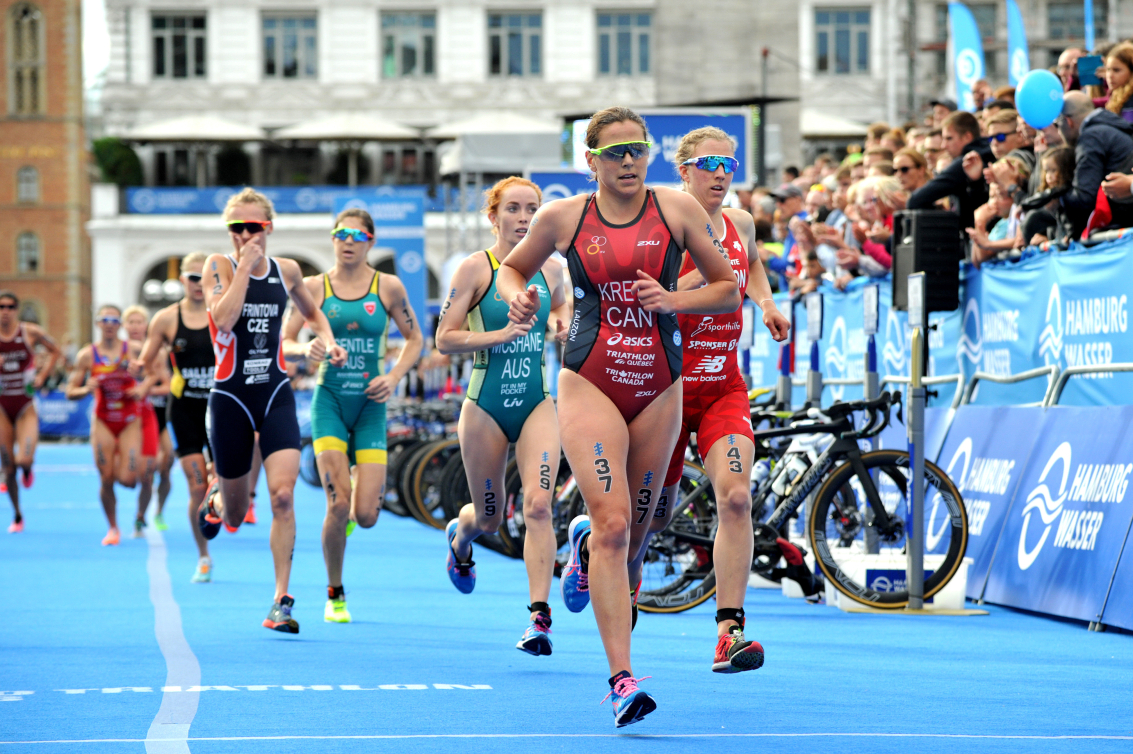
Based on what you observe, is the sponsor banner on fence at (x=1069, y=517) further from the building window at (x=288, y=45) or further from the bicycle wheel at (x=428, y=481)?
the building window at (x=288, y=45)

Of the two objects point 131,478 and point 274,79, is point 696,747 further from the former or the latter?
point 274,79

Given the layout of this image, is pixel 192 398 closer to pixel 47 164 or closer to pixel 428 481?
pixel 428 481

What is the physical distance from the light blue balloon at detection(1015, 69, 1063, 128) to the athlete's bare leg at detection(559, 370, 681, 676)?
5578mm

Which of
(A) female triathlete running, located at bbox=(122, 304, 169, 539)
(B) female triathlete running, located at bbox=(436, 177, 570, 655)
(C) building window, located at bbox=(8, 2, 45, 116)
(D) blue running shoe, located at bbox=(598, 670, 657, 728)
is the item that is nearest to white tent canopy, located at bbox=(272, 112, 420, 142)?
(C) building window, located at bbox=(8, 2, 45, 116)

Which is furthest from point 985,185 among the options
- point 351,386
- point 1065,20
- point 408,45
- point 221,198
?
point 408,45

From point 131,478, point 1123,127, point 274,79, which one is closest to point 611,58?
point 274,79

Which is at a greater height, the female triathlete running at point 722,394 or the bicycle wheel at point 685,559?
the female triathlete running at point 722,394

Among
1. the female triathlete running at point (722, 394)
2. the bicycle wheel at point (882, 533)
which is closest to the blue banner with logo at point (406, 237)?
the bicycle wheel at point (882, 533)

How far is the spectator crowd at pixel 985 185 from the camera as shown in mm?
10055

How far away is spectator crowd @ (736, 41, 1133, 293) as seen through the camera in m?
10.1

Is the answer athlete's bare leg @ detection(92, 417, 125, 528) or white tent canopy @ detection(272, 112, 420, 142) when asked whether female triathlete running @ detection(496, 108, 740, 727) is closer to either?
athlete's bare leg @ detection(92, 417, 125, 528)

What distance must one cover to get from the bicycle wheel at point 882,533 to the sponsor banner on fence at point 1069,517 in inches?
16.3

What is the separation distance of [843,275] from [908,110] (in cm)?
1367

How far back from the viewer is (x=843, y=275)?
1334cm
